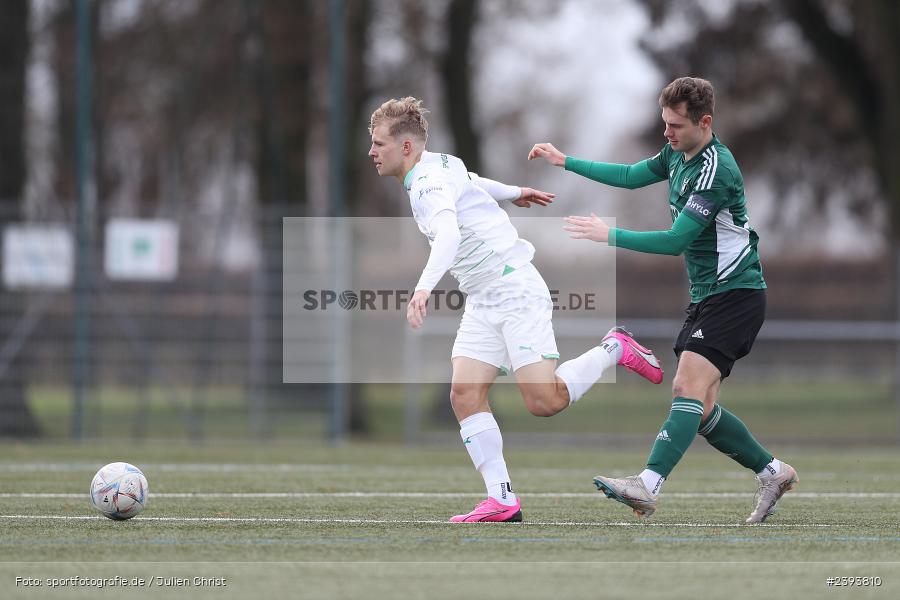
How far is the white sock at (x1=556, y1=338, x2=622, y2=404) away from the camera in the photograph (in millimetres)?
6965

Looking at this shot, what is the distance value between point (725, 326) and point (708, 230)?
50 centimetres

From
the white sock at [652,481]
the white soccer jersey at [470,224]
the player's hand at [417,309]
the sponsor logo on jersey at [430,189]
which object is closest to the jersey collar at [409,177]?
the white soccer jersey at [470,224]

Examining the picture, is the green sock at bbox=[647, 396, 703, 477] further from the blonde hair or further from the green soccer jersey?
the blonde hair

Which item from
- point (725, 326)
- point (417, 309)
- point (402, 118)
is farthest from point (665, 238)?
point (402, 118)

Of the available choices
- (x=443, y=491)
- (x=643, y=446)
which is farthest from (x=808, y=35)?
(x=443, y=491)

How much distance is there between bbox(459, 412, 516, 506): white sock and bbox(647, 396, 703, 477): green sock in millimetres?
756

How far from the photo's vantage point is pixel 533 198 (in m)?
7.57

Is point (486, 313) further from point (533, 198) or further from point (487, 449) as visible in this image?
point (533, 198)

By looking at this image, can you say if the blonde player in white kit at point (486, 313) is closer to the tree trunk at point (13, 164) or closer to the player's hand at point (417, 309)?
the player's hand at point (417, 309)

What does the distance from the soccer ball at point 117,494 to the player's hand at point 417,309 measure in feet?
5.50

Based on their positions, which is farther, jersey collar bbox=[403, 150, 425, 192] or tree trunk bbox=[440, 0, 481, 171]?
tree trunk bbox=[440, 0, 481, 171]

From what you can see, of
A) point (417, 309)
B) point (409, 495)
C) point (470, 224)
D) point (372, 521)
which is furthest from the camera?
point (409, 495)

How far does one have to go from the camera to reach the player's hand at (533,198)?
24.7 ft

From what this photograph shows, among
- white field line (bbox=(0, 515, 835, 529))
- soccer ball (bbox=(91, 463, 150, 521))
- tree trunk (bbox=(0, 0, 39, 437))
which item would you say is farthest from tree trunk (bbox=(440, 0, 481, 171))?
soccer ball (bbox=(91, 463, 150, 521))
